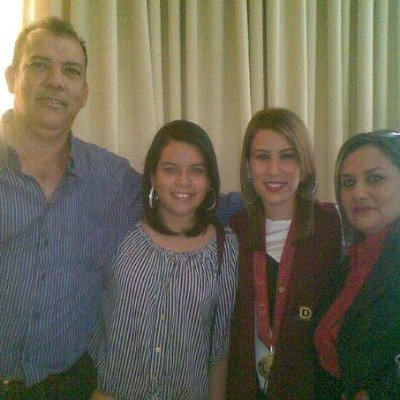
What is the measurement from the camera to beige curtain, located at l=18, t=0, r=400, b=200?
1793 millimetres

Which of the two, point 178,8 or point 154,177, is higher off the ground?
point 178,8

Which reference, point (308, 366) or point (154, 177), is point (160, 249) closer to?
point (154, 177)

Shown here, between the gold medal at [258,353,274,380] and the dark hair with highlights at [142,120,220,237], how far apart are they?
1.71ft

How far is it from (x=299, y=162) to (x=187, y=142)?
44 centimetres

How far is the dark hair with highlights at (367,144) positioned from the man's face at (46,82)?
102cm

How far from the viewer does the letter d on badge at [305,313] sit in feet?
4.42

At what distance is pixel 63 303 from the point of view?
4.39 ft

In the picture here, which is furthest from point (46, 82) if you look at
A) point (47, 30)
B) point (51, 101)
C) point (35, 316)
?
point (35, 316)

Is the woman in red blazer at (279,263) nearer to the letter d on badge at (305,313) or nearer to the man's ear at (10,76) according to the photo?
the letter d on badge at (305,313)

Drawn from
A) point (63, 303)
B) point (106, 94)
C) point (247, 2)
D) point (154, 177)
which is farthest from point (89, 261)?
point (247, 2)

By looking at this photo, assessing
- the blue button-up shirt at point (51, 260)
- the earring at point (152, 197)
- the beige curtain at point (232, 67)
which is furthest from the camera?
the beige curtain at point (232, 67)

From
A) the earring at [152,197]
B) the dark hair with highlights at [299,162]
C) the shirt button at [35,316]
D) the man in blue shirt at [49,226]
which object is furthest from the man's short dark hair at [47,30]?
the shirt button at [35,316]

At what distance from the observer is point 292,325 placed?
1340mm

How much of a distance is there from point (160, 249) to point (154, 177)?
0.98ft
